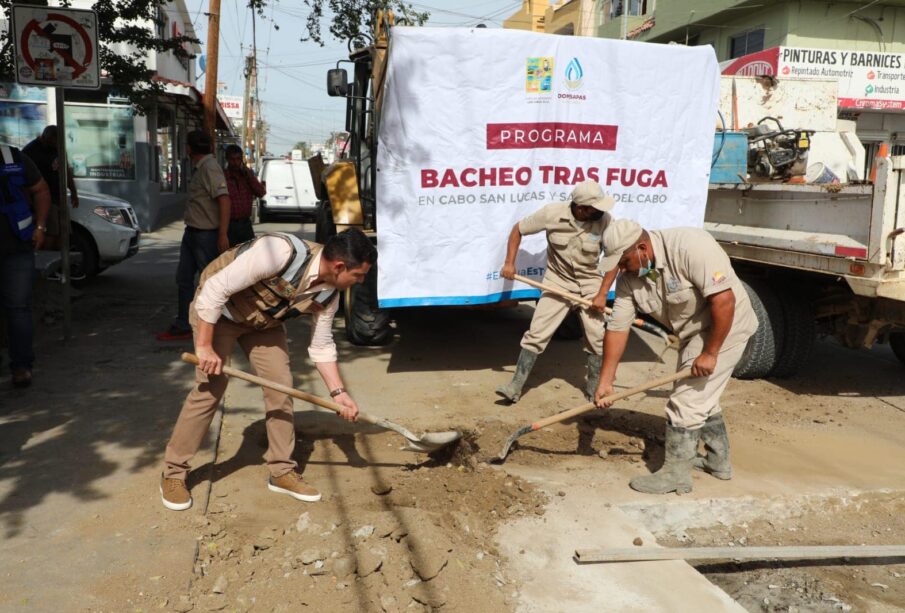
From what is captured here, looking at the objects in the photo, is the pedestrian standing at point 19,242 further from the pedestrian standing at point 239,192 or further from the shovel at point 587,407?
the shovel at point 587,407

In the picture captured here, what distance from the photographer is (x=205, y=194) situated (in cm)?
668

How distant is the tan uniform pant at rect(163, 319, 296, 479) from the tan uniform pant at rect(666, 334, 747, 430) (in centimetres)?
214

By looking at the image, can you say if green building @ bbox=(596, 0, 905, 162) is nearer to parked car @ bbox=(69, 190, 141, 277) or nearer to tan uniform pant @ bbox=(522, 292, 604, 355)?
parked car @ bbox=(69, 190, 141, 277)

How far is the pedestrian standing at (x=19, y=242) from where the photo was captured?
5.15 metres

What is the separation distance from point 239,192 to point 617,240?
4.67 meters

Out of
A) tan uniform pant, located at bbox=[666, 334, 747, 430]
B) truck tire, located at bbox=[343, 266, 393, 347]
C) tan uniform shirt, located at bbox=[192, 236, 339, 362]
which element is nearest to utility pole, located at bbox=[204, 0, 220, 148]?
truck tire, located at bbox=[343, 266, 393, 347]

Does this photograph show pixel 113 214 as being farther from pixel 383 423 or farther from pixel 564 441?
pixel 564 441

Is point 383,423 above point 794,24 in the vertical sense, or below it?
below

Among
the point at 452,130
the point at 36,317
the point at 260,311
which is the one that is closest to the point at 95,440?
the point at 260,311

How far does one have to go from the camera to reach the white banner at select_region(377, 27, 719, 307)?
565 cm

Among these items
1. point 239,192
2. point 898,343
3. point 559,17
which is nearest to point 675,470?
point 898,343

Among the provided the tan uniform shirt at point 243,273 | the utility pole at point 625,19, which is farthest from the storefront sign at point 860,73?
the tan uniform shirt at point 243,273

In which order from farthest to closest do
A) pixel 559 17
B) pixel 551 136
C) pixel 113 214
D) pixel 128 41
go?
pixel 559 17 → pixel 113 214 → pixel 128 41 → pixel 551 136

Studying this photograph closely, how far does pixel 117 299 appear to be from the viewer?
29.5 ft
